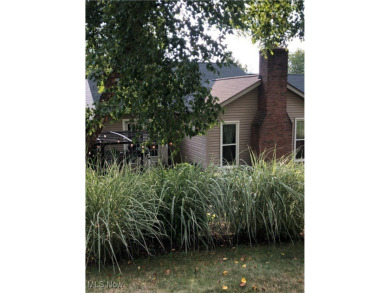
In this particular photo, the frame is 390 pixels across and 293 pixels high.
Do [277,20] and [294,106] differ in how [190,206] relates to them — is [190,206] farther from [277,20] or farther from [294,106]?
[277,20]

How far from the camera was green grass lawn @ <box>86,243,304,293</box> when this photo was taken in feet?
6.61

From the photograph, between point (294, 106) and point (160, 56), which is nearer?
point (160, 56)

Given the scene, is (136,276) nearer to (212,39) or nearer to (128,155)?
(128,155)

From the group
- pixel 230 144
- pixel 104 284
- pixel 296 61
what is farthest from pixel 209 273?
pixel 296 61

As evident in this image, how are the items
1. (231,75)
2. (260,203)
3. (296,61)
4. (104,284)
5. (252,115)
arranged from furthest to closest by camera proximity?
(296,61) < (231,75) < (252,115) < (260,203) < (104,284)

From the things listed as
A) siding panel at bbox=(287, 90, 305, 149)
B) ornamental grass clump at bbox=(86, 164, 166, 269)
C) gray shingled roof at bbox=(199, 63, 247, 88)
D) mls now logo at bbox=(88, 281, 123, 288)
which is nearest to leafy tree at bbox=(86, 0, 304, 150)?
gray shingled roof at bbox=(199, 63, 247, 88)

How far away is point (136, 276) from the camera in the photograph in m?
2.11

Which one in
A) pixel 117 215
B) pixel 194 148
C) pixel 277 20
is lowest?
pixel 117 215

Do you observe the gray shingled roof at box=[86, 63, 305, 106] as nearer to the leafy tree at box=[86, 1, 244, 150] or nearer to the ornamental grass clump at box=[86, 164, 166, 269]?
the leafy tree at box=[86, 1, 244, 150]

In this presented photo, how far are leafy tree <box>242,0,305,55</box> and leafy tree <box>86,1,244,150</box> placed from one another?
1.83 ft

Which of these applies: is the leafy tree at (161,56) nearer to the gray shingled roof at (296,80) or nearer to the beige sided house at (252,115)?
the beige sided house at (252,115)

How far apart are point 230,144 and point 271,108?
0.44 meters

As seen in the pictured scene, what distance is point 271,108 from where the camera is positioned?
2818mm

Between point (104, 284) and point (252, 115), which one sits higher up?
point (252, 115)
